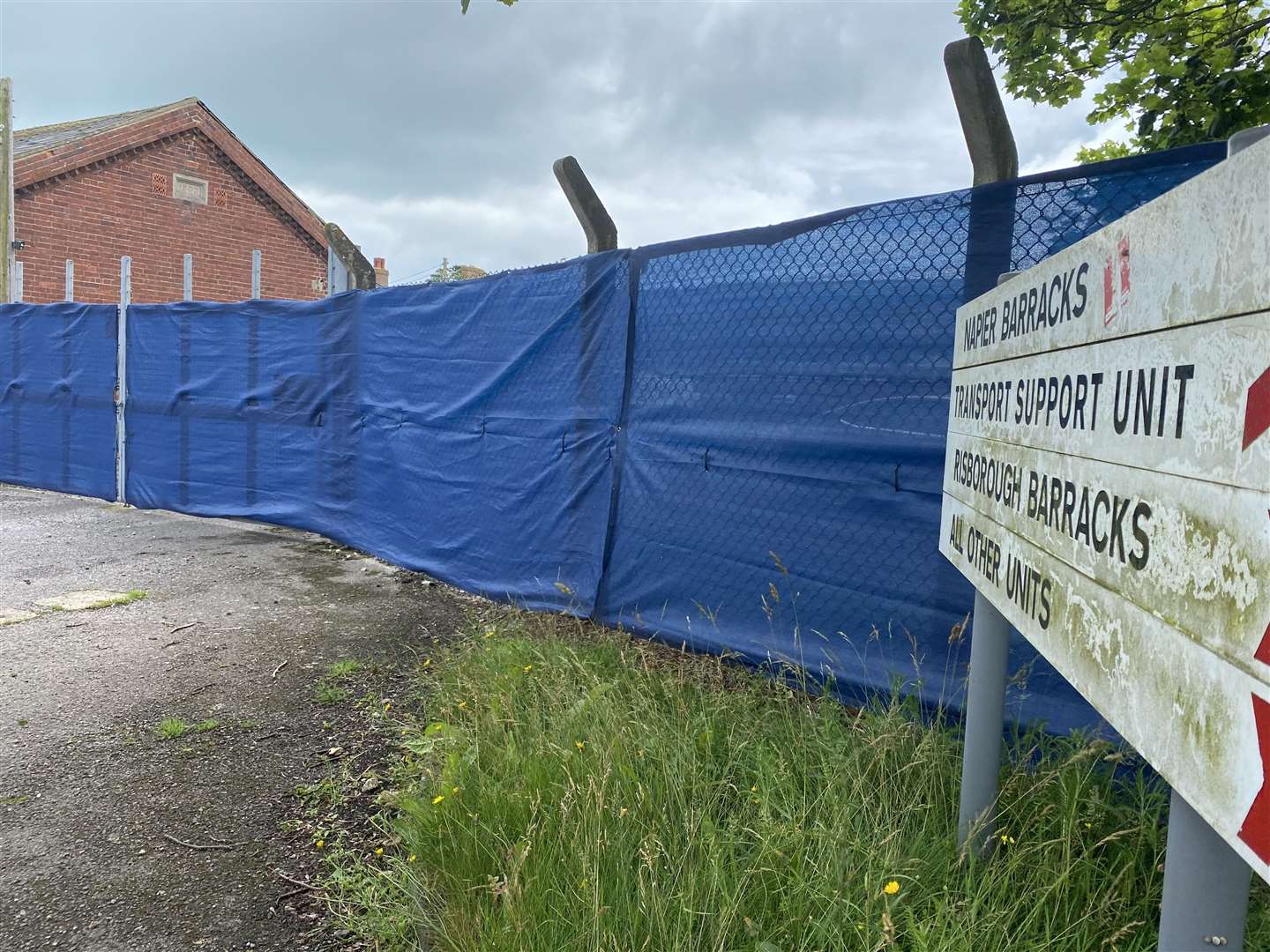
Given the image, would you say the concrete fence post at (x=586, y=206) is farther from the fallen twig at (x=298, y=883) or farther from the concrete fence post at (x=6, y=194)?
the concrete fence post at (x=6, y=194)

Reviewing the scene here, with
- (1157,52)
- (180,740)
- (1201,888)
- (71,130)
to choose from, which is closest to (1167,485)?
(1201,888)

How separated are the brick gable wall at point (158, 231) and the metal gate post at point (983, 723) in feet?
59.9

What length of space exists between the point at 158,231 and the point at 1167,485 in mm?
20418

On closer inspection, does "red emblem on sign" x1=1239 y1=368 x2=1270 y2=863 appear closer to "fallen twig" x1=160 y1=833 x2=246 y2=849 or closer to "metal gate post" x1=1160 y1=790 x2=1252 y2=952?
"metal gate post" x1=1160 y1=790 x2=1252 y2=952

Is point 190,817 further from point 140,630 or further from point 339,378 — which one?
point 339,378

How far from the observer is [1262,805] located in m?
0.84

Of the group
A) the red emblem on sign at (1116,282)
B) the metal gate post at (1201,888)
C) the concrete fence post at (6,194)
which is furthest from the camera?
the concrete fence post at (6,194)

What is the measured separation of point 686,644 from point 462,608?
1632 millimetres

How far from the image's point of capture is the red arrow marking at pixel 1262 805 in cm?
83

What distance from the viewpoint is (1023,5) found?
5.07m

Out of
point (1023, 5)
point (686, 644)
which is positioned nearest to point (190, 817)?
point (686, 644)

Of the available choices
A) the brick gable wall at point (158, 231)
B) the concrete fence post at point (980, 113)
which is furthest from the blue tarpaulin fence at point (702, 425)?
the brick gable wall at point (158, 231)

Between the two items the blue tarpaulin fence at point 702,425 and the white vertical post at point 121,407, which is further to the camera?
the white vertical post at point 121,407

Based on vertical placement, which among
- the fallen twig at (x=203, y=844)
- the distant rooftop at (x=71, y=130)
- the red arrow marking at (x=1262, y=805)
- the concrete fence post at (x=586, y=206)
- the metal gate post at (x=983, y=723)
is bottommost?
the fallen twig at (x=203, y=844)
